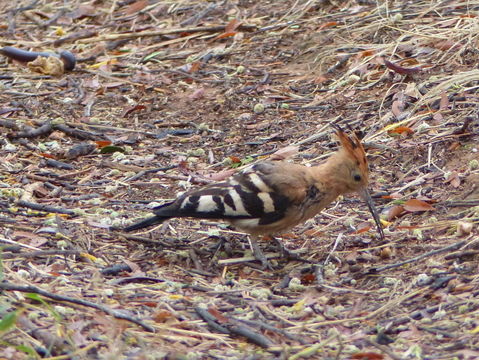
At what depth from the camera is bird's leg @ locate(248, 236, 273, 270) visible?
5113 millimetres

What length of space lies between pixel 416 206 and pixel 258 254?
1.08 meters

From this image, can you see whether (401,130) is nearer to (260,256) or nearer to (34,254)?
(260,256)

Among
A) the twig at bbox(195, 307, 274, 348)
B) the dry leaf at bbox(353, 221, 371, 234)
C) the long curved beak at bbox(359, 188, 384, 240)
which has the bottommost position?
the dry leaf at bbox(353, 221, 371, 234)

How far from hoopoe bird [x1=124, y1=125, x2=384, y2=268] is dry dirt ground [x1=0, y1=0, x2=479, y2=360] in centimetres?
23

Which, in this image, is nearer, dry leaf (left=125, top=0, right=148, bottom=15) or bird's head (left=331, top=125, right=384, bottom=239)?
bird's head (left=331, top=125, right=384, bottom=239)

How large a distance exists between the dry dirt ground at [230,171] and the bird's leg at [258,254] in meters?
0.08

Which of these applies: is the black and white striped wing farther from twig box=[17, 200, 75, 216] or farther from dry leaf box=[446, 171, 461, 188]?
dry leaf box=[446, 171, 461, 188]

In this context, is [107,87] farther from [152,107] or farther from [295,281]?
[295,281]

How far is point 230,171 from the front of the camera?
636cm

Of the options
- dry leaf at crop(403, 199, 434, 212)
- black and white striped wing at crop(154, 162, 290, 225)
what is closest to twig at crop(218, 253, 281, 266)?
black and white striped wing at crop(154, 162, 290, 225)

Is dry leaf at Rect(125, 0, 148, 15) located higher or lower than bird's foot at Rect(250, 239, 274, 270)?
higher

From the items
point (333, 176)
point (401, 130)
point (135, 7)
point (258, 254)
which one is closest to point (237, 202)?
point (258, 254)

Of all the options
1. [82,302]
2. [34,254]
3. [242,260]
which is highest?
[82,302]

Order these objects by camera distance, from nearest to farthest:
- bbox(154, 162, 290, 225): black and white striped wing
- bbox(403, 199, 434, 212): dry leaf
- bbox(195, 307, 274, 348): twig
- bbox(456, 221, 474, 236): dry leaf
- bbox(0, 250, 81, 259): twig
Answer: bbox(195, 307, 274, 348): twig
bbox(0, 250, 81, 259): twig
bbox(456, 221, 474, 236): dry leaf
bbox(154, 162, 290, 225): black and white striped wing
bbox(403, 199, 434, 212): dry leaf
